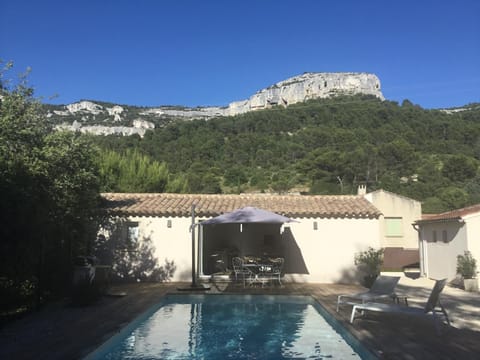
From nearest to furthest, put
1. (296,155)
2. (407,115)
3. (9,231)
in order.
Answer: (9,231), (296,155), (407,115)

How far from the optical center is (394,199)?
3122cm

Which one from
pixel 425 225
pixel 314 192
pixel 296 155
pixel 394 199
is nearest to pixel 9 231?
pixel 425 225

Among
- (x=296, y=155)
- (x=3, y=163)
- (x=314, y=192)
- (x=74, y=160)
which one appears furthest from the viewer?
(x=296, y=155)

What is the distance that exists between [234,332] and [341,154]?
127 ft

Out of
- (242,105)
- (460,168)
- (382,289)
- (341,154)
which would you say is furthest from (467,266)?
(242,105)

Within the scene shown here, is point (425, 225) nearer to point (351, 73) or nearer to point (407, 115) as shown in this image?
point (407, 115)

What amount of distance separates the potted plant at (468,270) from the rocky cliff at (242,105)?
44684 mm

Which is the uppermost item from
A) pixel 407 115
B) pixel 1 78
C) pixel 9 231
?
pixel 407 115

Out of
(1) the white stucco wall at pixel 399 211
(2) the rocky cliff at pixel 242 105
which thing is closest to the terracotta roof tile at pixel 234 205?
(1) the white stucco wall at pixel 399 211

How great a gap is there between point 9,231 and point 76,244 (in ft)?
15.7

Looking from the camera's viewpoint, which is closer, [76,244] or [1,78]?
[1,78]

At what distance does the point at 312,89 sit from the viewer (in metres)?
83.7

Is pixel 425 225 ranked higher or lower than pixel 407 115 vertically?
lower

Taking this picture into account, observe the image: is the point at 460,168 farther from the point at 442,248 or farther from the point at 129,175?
the point at 129,175
